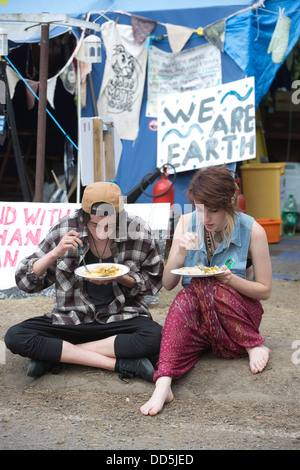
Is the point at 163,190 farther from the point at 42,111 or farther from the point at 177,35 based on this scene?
the point at 177,35

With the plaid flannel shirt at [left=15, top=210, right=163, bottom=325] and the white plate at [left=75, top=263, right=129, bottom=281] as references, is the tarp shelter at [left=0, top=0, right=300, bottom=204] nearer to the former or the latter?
the plaid flannel shirt at [left=15, top=210, right=163, bottom=325]

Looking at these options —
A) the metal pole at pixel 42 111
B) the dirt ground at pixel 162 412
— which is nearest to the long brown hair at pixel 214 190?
the dirt ground at pixel 162 412

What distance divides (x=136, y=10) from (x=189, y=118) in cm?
129

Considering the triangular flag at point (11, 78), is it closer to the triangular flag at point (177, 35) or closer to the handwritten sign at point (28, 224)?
→ the triangular flag at point (177, 35)

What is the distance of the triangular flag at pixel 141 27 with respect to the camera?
257 inches

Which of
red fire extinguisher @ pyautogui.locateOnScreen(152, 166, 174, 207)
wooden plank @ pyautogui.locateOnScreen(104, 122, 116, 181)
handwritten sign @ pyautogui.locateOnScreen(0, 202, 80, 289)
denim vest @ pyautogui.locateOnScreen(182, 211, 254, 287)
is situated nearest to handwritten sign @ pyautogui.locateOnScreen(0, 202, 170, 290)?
handwritten sign @ pyautogui.locateOnScreen(0, 202, 80, 289)

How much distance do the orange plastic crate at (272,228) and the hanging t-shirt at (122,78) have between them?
1718mm

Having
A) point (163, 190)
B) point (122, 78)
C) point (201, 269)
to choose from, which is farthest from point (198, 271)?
point (122, 78)

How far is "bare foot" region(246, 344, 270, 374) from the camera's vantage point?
3168 mm

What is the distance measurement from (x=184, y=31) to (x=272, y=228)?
2317 mm

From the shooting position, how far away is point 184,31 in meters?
6.41

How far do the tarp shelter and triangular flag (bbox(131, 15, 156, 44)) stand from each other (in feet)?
0.14

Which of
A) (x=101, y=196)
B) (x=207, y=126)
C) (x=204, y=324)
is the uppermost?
(x=207, y=126)
